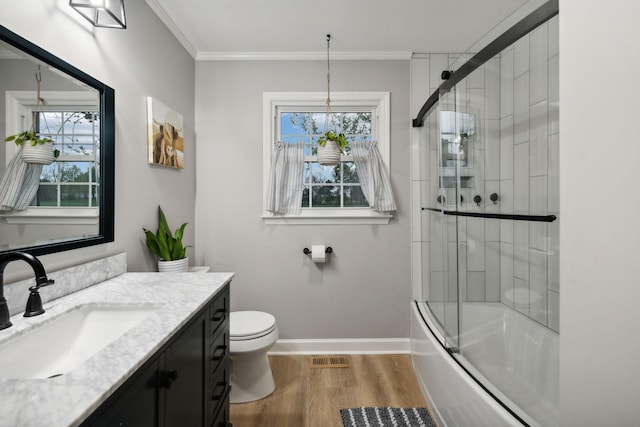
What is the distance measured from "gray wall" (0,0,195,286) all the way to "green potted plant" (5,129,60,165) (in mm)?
355

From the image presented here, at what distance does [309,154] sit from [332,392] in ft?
5.95

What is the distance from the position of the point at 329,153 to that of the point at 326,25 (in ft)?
2.90

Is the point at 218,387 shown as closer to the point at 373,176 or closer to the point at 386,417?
the point at 386,417

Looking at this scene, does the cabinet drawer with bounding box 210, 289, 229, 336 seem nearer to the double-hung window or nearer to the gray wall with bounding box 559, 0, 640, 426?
the double-hung window

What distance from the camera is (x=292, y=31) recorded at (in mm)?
2219

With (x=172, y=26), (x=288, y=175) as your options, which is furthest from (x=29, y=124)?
(x=288, y=175)

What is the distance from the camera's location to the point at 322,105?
8.48ft

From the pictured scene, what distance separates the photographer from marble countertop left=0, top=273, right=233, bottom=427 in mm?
542

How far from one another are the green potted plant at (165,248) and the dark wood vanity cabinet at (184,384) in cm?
57

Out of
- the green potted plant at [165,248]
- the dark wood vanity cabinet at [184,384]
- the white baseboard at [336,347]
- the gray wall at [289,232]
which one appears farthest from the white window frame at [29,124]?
the white baseboard at [336,347]

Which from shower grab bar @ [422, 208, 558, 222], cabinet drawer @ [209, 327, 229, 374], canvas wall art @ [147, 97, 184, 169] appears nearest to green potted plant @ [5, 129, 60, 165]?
canvas wall art @ [147, 97, 184, 169]

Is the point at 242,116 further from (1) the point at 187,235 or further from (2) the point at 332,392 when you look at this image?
(2) the point at 332,392

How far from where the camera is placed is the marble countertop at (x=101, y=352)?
0.54 metres

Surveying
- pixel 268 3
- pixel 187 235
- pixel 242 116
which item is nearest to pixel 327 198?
pixel 242 116
